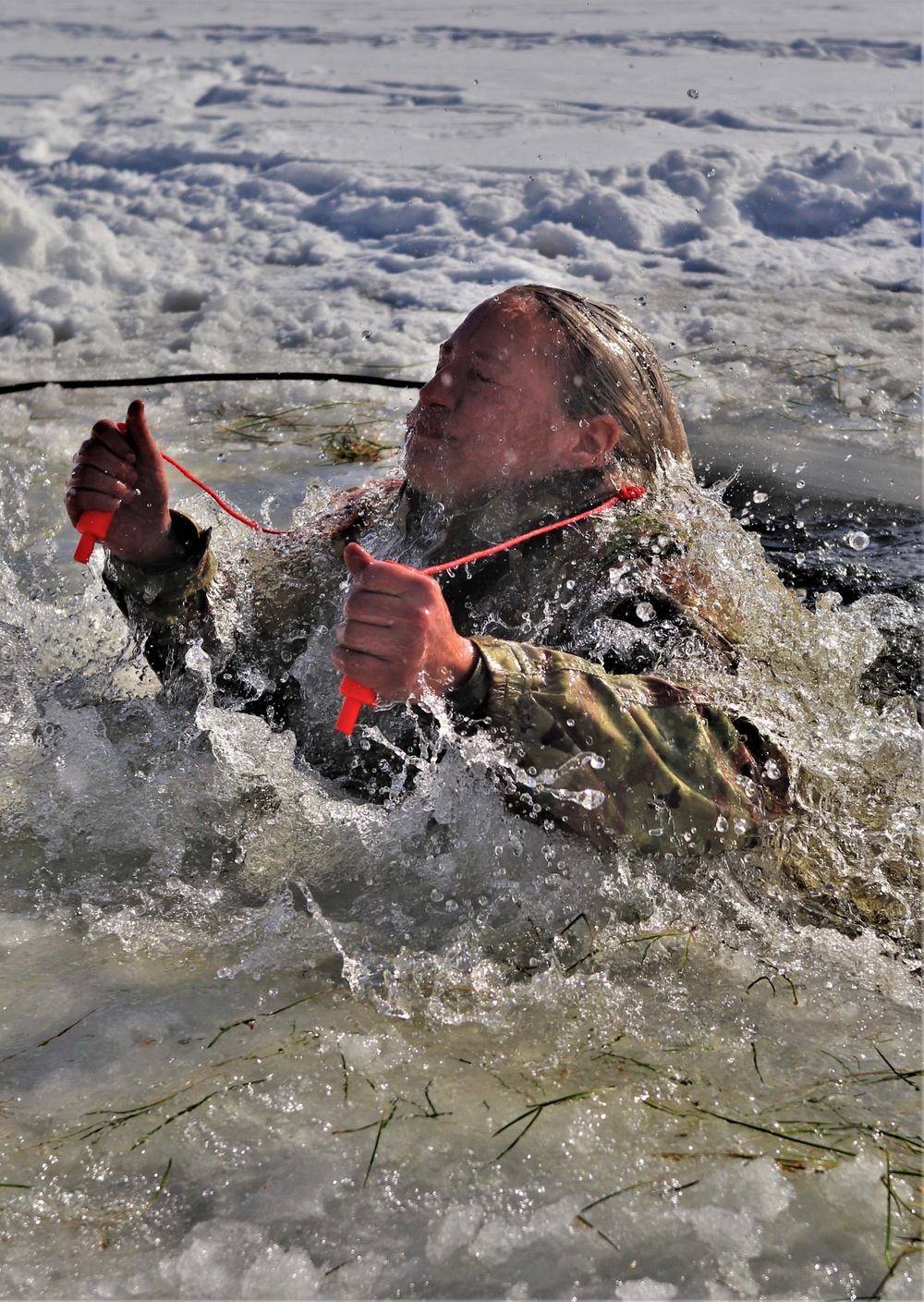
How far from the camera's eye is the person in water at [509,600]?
2.20m

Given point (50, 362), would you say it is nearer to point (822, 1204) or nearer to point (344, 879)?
point (344, 879)

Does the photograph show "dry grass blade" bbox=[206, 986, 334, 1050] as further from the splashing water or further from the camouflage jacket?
the camouflage jacket

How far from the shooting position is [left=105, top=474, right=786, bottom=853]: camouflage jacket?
223cm

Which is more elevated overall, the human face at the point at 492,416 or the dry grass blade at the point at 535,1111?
the human face at the point at 492,416

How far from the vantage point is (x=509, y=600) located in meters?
2.66

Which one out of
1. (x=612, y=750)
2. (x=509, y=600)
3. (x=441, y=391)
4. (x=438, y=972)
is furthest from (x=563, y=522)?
(x=438, y=972)

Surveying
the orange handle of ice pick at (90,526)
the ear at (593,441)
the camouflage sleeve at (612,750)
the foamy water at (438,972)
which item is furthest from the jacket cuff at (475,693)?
the orange handle of ice pick at (90,526)

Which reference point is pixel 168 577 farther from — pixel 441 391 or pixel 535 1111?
pixel 535 1111

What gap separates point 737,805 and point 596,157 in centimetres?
730

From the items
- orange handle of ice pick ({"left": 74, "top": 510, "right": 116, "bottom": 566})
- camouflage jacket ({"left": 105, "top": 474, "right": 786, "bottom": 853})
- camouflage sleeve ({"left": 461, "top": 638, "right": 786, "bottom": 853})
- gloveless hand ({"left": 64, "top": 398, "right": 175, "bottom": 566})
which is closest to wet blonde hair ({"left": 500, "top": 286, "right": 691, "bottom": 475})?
camouflage jacket ({"left": 105, "top": 474, "right": 786, "bottom": 853})

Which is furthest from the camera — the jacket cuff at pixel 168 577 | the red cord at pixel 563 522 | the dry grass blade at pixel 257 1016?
the jacket cuff at pixel 168 577

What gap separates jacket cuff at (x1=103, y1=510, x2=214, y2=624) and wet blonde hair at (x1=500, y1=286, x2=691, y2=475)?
964mm

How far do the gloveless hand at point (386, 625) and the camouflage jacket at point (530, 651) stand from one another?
197mm

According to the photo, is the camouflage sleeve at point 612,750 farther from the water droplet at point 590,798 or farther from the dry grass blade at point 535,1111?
the dry grass blade at point 535,1111
